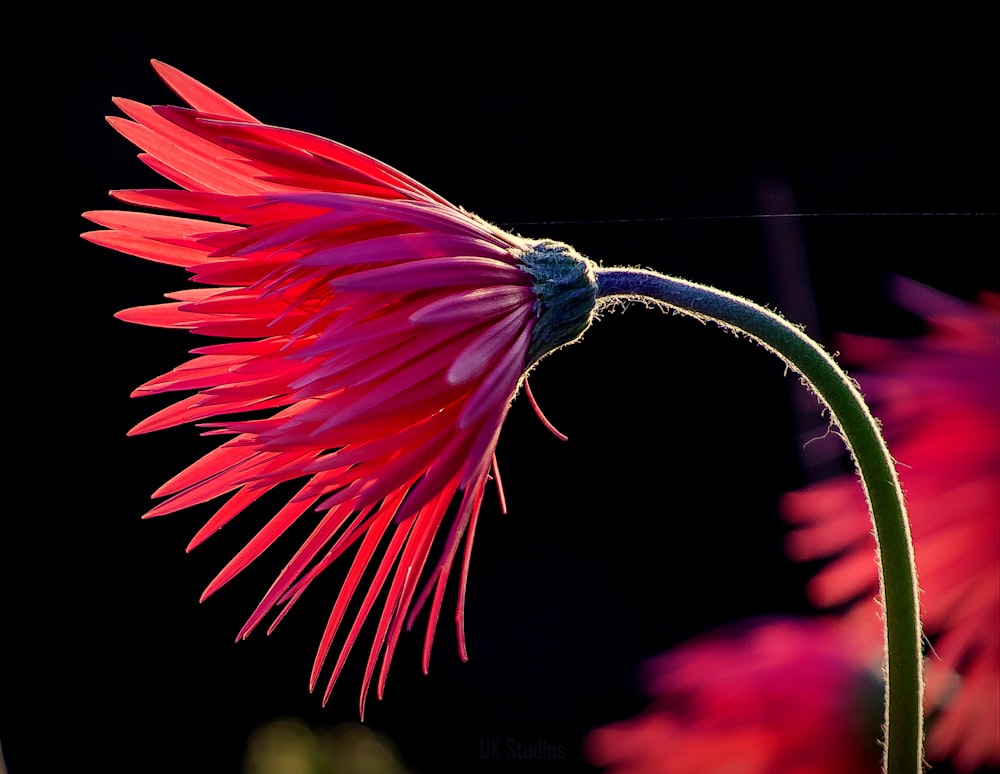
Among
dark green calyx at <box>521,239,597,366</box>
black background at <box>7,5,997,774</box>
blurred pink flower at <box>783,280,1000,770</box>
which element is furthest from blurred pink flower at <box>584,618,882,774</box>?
black background at <box>7,5,997,774</box>

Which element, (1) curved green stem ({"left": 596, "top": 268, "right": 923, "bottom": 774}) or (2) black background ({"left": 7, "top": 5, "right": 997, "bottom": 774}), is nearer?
(1) curved green stem ({"left": 596, "top": 268, "right": 923, "bottom": 774})

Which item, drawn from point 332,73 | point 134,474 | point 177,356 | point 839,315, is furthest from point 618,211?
point 134,474

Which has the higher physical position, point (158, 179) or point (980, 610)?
point (158, 179)

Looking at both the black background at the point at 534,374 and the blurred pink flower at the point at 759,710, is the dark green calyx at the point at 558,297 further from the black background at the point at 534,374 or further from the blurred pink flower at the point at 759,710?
the black background at the point at 534,374

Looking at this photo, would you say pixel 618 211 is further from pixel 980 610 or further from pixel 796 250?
pixel 980 610

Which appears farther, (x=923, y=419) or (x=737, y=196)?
(x=737, y=196)

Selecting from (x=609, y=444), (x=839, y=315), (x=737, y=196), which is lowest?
(x=609, y=444)

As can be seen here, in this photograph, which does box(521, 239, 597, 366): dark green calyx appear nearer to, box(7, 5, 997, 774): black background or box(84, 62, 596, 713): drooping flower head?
box(84, 62, 596, 713): drooping flower head
